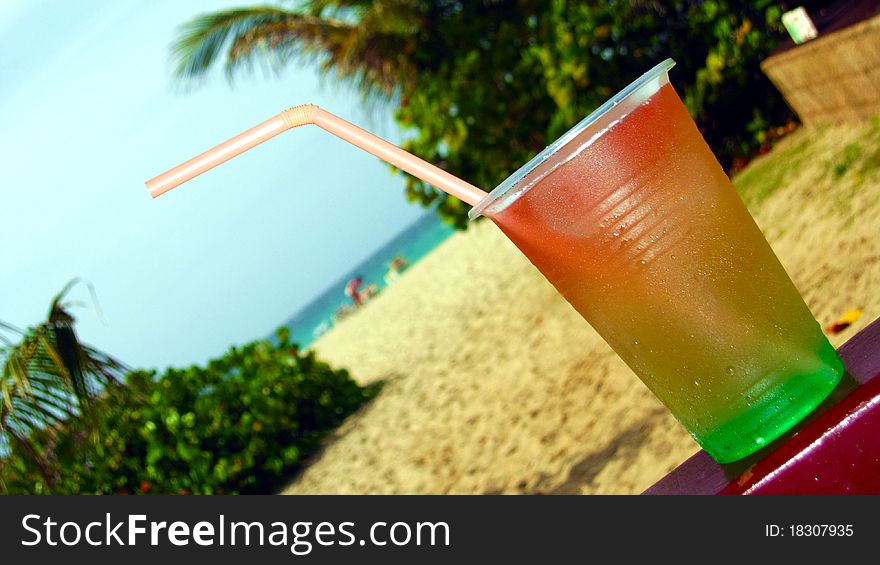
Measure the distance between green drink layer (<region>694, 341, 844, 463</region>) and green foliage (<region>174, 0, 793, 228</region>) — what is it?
6887 millimetres

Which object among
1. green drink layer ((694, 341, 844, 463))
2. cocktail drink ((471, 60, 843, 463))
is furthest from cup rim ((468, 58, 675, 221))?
green drink layer ((694, 341, 844, 463))

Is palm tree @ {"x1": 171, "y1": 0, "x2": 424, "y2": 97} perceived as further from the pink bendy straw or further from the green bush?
the pink bendy straw

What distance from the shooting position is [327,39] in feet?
28.5

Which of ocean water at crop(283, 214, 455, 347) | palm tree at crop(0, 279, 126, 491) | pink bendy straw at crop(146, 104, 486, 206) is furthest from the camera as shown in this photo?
ocean water at crop(283, 214, 455, 347)

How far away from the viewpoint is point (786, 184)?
6.74 meters

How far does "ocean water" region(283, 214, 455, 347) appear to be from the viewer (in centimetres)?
5056

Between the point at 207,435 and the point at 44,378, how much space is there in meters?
3.13

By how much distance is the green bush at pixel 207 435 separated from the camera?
7148mm

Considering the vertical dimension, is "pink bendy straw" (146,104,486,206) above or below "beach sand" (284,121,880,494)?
above

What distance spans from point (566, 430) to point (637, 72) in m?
3.94

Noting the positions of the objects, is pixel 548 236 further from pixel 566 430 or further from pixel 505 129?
pixel 505 129

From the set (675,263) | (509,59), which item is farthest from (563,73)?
(675,263)

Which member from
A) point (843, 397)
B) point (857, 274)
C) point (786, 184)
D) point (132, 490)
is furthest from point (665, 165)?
point (132, 490)

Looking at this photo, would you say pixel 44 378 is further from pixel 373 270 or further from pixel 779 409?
pixel 373 270
